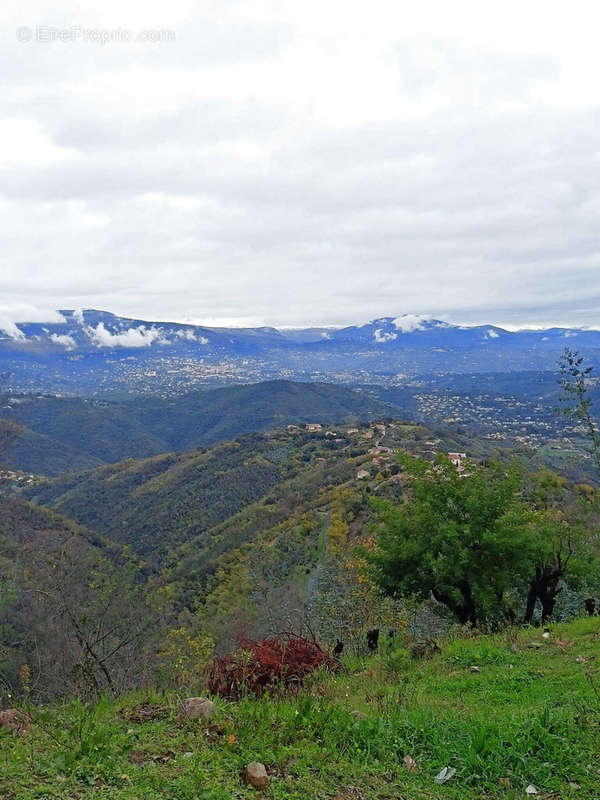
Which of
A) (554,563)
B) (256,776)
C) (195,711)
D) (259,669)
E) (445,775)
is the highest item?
(256,776)

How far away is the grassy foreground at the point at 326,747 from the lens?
12.4ft

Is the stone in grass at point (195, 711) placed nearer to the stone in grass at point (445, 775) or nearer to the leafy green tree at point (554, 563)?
the stone in grass at point (445, 775)

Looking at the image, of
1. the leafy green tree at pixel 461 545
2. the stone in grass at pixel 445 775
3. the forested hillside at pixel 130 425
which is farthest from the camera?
the forested hillside at pixel 130 425

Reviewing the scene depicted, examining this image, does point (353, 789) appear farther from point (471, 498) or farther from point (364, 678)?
point (471, 498)

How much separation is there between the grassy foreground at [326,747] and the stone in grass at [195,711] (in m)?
0.07

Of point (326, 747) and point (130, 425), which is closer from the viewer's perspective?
point (326, 747)

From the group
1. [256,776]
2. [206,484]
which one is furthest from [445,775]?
[206,484]

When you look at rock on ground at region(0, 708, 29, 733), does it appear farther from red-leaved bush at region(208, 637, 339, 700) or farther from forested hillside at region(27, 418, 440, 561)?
forested hillside at region(27, 418, 440, 561)

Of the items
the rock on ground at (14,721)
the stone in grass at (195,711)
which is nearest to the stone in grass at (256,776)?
the stone in grass at (195,711)

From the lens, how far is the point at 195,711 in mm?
4832

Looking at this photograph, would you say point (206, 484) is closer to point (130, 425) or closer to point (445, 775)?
point (445, 775)

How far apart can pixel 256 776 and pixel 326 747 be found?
35.1 inches

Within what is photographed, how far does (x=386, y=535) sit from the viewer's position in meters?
11.8

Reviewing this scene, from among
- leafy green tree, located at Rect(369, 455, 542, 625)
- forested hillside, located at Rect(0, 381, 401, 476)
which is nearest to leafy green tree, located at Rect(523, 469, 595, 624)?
leafy green tree, located at Rect(369, 455, 542, 625)
